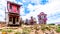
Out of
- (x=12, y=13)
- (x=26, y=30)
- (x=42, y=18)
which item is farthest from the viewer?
(x=42, y=18)

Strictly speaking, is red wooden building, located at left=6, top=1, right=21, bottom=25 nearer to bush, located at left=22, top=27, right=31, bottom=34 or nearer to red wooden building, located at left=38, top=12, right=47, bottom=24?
bush, located at left=22, top=27, right=31, bottom=34

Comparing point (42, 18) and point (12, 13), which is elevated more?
point (12, 13)

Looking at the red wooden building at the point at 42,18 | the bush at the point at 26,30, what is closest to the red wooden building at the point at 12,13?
the bush at the point at 26,30

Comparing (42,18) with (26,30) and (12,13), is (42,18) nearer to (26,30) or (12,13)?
(26,30)

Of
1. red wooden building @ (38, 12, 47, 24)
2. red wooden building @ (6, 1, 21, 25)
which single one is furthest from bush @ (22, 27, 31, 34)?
red wooden building @ (38, 12, 47, 24)

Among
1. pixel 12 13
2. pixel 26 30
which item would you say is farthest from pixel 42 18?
pixel 12 13

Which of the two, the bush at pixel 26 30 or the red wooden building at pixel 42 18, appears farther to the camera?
the red wooden building at pixel 42 18

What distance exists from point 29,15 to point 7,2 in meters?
0.71

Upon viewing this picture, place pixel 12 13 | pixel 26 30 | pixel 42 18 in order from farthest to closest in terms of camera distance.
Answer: pixel 42 18, pixel 12 13, pixel 26 30

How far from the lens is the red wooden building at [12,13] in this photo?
4.63 m

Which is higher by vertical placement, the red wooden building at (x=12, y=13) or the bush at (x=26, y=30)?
the red wooden building at (x=12, y=13)

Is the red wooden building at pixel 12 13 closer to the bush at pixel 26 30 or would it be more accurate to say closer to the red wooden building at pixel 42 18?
the bush at pixel 26 30

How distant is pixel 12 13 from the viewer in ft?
15.3

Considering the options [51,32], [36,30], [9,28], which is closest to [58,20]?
[51,32]
